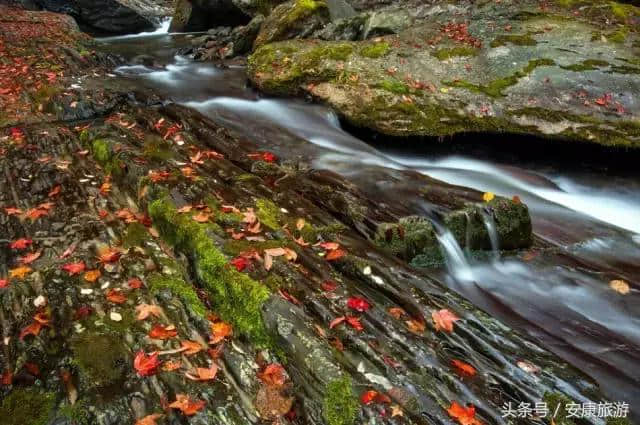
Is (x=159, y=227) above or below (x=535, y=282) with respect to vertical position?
below

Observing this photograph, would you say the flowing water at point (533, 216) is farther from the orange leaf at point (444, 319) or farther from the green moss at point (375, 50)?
the green moss at point (375, 50)

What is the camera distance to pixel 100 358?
3.05 meters

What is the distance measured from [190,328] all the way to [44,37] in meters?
12.9

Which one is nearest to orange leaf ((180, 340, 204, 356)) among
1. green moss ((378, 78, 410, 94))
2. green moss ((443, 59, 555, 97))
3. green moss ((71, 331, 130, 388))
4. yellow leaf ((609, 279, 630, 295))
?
green moss ((71, 331, 130, 388))

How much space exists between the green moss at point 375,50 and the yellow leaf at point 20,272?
7.28 metres

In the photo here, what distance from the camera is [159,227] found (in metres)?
4.39

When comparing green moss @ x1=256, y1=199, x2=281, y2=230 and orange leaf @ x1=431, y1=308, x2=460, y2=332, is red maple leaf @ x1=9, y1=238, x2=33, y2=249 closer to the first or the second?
green moss @ x1=256, y1=199, x2=281, y2=230

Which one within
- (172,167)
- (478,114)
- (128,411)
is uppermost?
(478,114)

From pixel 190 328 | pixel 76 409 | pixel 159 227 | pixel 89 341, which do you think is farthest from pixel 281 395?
pixel 159 227

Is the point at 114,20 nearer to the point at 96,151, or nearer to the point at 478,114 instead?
the point at 96,151

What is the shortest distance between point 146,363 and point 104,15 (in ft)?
68.2

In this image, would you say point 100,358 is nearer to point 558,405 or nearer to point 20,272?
point 20,272

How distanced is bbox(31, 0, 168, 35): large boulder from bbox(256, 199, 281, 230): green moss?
1884 cm

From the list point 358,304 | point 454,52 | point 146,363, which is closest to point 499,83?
point 454,52
